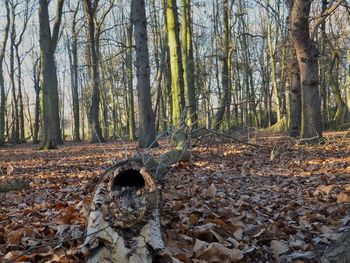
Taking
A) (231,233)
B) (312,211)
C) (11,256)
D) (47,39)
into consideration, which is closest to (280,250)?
(231,233)

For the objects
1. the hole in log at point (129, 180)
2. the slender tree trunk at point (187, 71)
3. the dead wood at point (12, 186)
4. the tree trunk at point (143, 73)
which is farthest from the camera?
the slender tree trunk at point (187, 71)

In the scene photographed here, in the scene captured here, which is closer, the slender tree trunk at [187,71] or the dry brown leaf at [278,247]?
the dry brown leaf at [278,247]

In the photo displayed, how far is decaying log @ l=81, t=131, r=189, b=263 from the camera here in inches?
97.4

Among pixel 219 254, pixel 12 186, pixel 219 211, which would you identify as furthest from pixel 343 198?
pixel 12 186

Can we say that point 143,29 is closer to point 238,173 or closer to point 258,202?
point 238,173

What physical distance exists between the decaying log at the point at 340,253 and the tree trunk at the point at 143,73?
10231 millimetres

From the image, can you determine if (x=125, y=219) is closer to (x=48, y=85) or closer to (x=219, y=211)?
(x=219, y=211)

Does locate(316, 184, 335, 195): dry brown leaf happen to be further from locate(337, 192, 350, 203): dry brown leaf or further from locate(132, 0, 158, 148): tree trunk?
locate(132, 0, 158, 148): tree trunk

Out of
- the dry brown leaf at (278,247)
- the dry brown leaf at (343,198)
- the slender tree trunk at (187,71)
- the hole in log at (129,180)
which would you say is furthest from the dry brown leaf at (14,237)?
the slender tree trunk at (187,71)

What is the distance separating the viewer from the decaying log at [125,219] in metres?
2.47

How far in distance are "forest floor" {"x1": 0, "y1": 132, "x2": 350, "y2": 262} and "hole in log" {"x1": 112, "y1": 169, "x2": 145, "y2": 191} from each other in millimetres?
452

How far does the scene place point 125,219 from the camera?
2660 millimetres

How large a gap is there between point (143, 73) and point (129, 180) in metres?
9.81

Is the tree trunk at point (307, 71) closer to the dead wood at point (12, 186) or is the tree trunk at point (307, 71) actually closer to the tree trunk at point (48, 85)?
the dead wood at point (12, 186)
